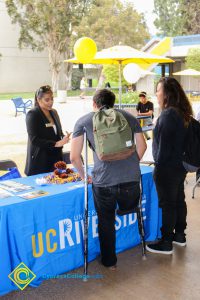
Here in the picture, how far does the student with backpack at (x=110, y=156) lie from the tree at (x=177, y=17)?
4915cm

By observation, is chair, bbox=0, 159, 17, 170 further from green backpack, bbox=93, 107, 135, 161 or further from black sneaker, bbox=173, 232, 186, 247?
black sneaker, bbox=173, 232, 186, 247

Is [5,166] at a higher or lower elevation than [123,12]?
lower

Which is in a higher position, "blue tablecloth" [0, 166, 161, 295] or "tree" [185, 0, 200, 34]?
"tree" [185, 0, 200, 34]

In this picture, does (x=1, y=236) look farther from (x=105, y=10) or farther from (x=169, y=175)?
(x=105, y=10)

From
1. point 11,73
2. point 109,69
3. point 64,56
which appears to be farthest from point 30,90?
point 109,69

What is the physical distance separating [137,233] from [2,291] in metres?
1.39

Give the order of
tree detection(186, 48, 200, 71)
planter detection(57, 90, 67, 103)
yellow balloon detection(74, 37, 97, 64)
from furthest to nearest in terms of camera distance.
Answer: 1. tree detection(186, 48, 200, 71)
2. planter detection(57, 90, 67, 103)
3. yellow balloon detection(74, 37, 97, 64)

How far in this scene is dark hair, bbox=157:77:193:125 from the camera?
10.5ft

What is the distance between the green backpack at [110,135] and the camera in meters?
2.77

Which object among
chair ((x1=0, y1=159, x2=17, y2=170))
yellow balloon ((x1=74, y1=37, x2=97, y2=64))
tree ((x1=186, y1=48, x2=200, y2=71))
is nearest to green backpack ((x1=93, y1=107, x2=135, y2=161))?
chair ((x1=0, y1=159, x2=17, y2=170))

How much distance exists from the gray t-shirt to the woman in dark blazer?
88cm

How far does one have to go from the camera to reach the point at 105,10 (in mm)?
32562

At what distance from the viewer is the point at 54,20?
31.0m

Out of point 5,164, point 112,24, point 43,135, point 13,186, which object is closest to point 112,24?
point 112,24
